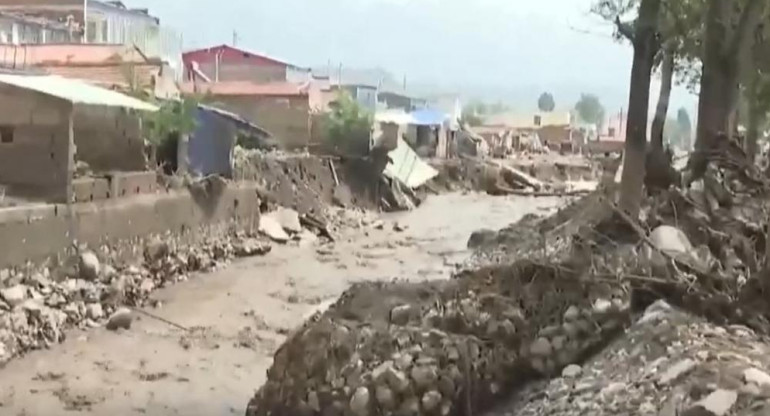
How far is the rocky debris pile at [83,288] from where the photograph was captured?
31.0ft

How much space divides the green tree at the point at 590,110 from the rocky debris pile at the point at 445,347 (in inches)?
1500

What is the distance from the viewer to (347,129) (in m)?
24.2

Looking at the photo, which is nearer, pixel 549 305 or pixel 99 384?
pixel 549 305

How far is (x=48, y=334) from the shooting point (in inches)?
382

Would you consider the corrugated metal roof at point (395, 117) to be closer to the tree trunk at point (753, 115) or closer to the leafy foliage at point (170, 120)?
the leafy foliage at point (170, 120)

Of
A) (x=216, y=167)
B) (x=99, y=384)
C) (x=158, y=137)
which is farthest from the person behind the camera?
(x=216, y=167)

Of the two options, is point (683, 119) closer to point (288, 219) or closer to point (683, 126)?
point (683, 126)

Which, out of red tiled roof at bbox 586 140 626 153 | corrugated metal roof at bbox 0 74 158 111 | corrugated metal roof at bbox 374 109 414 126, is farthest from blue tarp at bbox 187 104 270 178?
red tiled roof at bbox 586 140 626 153

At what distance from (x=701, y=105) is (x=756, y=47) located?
2.08m

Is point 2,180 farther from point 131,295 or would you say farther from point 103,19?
point 103,19

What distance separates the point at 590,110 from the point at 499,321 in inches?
1564

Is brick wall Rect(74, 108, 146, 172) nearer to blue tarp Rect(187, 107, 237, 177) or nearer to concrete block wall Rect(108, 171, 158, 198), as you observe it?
concrete block wall Rect(108, 171, 158, 198)

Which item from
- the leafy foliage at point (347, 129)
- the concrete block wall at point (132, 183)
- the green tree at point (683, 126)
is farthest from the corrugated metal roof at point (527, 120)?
the concrete block wall at point (132, 183)

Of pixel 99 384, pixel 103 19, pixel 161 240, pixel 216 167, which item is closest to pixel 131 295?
pixel 161 240
